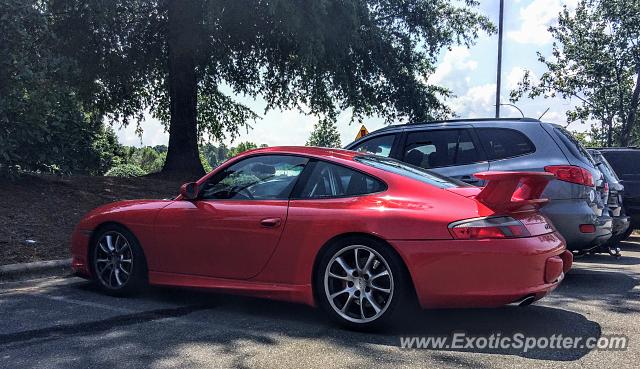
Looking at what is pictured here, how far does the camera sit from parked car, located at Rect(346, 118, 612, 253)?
5.98 m

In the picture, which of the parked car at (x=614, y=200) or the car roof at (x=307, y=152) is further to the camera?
the parked car at (x=614, y=200)

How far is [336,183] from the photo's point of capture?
14.9 ft

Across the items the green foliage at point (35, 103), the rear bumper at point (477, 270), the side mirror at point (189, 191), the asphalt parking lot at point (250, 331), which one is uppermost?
the green foliage at point (35, 103)

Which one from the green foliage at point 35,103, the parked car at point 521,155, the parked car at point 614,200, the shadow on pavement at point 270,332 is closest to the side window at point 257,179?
the shadow on pavement at point 270,332

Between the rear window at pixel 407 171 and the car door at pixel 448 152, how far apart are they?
183 centimetres

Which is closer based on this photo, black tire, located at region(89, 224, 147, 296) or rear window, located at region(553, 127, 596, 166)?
black tire, located at region(89, 224, 147, 296)

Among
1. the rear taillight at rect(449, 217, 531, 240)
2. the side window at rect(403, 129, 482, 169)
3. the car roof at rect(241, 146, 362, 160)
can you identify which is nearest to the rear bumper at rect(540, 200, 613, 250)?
the side window at rect(403, 129, 482, 169)

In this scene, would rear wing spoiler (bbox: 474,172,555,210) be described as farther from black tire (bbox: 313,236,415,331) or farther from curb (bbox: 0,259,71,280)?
curb (bbox: 0,259,71,280)

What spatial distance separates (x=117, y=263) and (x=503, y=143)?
4335 mm

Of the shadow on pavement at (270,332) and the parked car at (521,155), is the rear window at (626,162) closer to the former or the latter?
the parked car at (521,155)

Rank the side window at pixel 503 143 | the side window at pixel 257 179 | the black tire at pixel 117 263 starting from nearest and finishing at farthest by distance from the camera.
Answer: the side window at pixel 257 179 < the black tire at pixel 117 263 < the side window at pixel 503 143

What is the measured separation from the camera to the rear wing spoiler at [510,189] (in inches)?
159

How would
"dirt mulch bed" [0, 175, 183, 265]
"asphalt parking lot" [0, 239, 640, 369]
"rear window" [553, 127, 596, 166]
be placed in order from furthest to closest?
"dirt mulch bed" [0, 175, 183, 265] < "rear window" [553, 127, 596, 166] < "asphalt parking lot" [0, 239, 640, 369]

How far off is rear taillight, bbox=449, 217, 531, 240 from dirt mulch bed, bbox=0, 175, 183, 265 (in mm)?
5095
